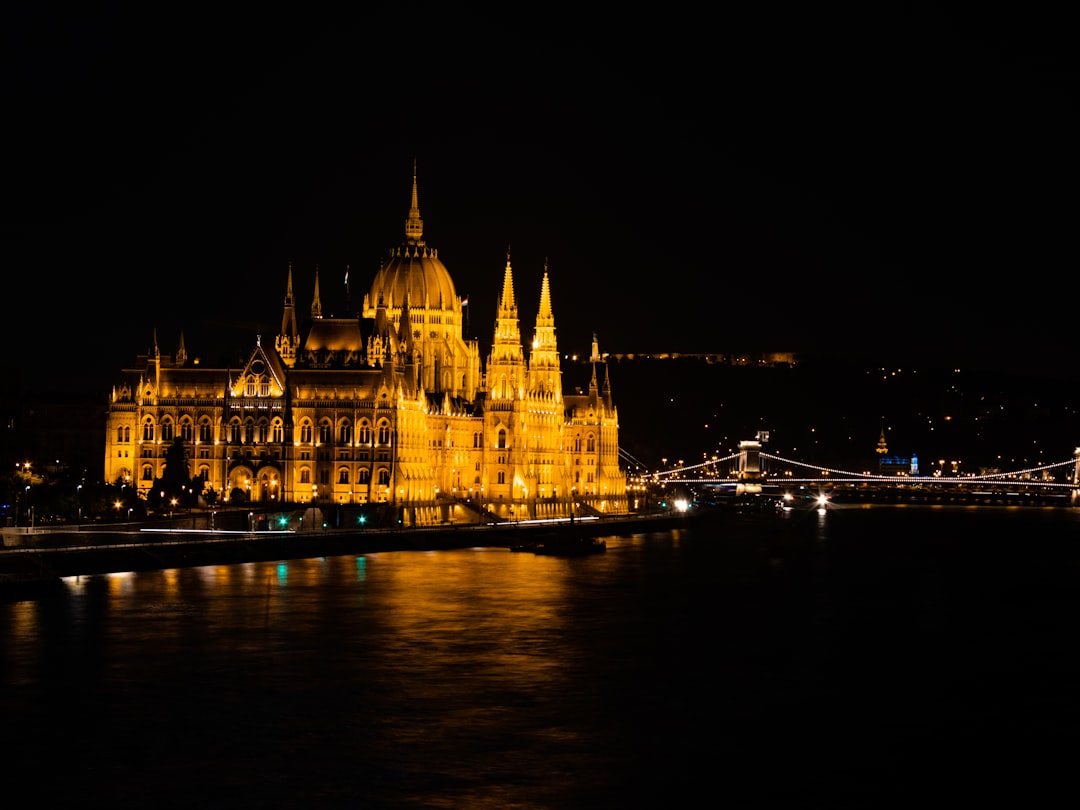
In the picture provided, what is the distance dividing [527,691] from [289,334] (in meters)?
78.2

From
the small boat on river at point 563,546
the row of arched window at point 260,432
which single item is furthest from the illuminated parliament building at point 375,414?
the small boat on river at point 563,546

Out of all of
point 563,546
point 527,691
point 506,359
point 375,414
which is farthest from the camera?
point 506,359

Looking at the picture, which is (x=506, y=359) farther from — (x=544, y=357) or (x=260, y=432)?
(x=260, y=432)

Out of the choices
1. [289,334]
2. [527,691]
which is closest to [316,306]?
[289,334]

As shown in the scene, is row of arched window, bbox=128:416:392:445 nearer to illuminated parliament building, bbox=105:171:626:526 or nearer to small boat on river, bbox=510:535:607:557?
illuminated parliament building, bbox=105:171:626:526

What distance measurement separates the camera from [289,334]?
126 meters

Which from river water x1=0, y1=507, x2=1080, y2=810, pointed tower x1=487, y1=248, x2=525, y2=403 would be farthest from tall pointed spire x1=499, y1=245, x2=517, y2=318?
river water x1=0, y1=507, x2=1080, y2=810

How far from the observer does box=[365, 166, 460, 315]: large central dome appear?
13800 centimetres

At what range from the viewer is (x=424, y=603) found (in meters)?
72.1

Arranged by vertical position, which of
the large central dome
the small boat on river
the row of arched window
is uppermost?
the large central dome

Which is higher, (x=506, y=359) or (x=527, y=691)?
(x=506, y=359)

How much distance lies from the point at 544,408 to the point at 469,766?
10003 cm

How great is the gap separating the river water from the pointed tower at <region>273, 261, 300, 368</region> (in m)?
38.2

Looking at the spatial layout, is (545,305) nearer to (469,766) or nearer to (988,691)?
(988,691)
